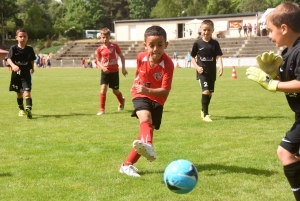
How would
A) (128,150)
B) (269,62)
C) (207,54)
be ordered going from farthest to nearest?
(207,54) → (128,150) → (269,62)

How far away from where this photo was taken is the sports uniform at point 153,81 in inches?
217

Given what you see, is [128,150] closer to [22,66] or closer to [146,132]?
[146,132]

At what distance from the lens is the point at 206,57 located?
9.79 meters

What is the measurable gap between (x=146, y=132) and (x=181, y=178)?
1.01 metres

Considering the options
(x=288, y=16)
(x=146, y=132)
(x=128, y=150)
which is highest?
(x=288, y=16)

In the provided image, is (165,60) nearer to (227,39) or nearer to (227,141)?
(227,141)

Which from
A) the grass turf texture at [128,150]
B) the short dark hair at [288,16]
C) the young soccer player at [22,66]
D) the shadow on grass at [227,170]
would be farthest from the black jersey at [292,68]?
the young soccer player at [22,66]

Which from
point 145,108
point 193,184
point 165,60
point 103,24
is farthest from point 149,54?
point 103,24

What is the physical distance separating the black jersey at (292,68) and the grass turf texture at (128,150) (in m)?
1.07

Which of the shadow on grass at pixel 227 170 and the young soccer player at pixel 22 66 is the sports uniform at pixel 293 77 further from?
the young soccer player at pixel 22 66

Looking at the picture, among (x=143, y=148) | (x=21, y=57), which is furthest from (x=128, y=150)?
(x=21, y=57)

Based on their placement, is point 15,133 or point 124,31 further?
point 124,31

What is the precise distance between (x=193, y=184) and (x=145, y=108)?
1.38 meters

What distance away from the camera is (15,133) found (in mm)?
8266
